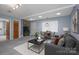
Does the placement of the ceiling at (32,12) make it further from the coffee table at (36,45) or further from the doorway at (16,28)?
the coffee table at (36,45)

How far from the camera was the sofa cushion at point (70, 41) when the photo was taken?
6.92 ft

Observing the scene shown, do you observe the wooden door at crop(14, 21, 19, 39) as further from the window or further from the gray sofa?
the gray sofa

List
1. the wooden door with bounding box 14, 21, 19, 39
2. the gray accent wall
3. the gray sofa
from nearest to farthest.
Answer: the gray sofa
the gray accent wall
the wooden door with bounding box 14, 21, 19, 39

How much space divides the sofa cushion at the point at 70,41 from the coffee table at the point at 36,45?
2.06 feet

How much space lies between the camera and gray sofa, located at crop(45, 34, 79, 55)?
196cm

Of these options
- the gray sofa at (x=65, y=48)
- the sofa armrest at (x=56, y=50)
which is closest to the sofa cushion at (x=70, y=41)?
the gray sofa at (x=65, y=48)

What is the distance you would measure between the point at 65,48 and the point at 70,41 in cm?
24

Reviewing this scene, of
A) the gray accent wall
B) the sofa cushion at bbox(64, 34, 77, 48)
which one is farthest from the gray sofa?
the gray accent wall

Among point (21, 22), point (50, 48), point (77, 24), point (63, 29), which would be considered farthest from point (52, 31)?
point (21, 22)

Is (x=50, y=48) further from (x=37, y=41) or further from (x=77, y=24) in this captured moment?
(x=77, y=24)

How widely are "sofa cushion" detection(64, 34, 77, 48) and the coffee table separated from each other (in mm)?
627
